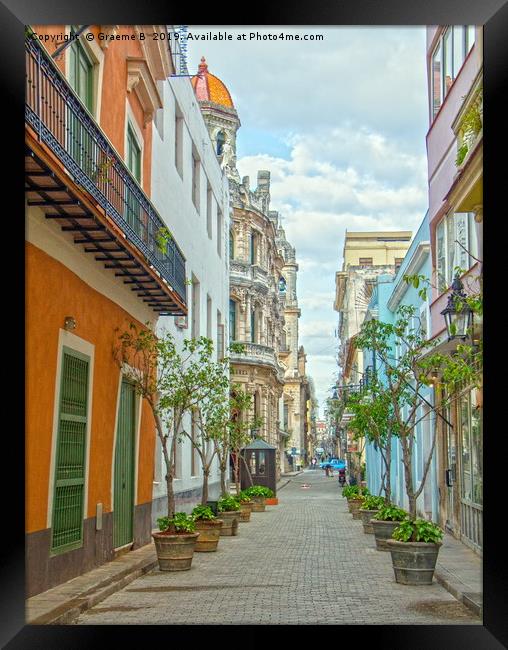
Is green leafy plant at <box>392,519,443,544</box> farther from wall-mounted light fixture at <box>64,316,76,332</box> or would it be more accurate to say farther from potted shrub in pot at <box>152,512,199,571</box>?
wall-mounted light fixture at <box>64,316,76,332</box>

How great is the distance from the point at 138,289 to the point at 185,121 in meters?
8.87

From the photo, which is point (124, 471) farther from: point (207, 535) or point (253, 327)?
point (253, 327)

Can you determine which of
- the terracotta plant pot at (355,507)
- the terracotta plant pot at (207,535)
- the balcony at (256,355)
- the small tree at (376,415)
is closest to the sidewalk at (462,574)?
the small tree at (376,415)

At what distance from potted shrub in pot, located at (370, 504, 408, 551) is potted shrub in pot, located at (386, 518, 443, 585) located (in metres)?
3.39

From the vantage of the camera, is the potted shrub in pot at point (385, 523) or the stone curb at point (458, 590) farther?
the potted shrub in pot at point (385, 523)

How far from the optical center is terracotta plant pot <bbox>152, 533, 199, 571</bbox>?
43.3 feet

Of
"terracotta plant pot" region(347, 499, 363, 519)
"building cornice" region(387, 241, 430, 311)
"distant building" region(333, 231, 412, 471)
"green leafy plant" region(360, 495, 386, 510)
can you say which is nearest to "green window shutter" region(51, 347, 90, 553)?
"green leafy plant" region(360, 495, 386, 510)

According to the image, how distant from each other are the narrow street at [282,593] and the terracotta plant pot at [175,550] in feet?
0.59

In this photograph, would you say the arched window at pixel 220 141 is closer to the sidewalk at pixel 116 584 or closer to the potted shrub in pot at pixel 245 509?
the potted shrub in pot at pixel 245 509

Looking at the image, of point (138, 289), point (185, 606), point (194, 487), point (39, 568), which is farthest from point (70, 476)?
point (194, 487)

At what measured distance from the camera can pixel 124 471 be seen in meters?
15.5

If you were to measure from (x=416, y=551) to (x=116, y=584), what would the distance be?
3.58 m
